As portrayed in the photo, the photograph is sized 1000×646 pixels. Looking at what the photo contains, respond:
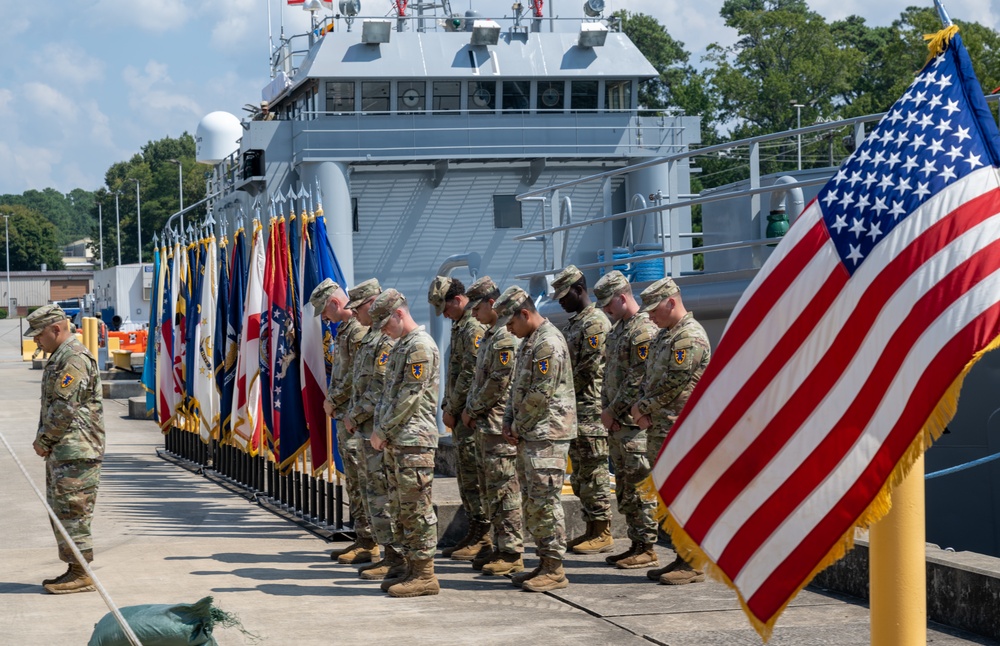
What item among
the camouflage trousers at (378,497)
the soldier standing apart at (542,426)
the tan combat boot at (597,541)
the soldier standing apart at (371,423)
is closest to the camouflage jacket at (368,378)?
the soldier standing apart at (371,423)

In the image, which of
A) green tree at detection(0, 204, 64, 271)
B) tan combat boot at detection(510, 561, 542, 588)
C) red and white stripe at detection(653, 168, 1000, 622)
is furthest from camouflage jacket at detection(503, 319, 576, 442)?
green tree at detection(0, 204, 64, 271)

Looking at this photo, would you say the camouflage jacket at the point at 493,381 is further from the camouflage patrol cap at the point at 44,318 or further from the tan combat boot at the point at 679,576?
the camouflage patrol cap at the point at 44,318

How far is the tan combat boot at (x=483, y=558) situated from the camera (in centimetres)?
882

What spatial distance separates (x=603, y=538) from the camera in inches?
372

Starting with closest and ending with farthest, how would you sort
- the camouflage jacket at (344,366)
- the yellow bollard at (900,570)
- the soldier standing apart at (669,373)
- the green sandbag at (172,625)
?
the yellow bollard at (900,570) → the green sandbag at (172,625) → the soldier standing apart at (669,373) → the camouflage jacket at (344,366)

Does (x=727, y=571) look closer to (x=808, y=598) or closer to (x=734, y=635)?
(x=734, y=635)

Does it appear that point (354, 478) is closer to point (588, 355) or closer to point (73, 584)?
point (588, 355)

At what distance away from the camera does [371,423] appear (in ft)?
29.0

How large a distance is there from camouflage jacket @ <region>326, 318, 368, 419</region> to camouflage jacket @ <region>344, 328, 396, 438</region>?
518mm

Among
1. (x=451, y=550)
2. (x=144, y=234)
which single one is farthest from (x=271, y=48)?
(x=144, y=234)

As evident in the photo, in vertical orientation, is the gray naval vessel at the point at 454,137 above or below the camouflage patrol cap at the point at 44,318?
above

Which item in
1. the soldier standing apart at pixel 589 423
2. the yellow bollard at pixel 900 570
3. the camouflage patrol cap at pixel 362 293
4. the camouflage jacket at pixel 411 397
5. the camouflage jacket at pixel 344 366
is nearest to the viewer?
the yellow bollard at pixel 900 570

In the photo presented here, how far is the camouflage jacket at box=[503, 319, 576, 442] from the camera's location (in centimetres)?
811

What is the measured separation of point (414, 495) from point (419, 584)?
1.87ft
